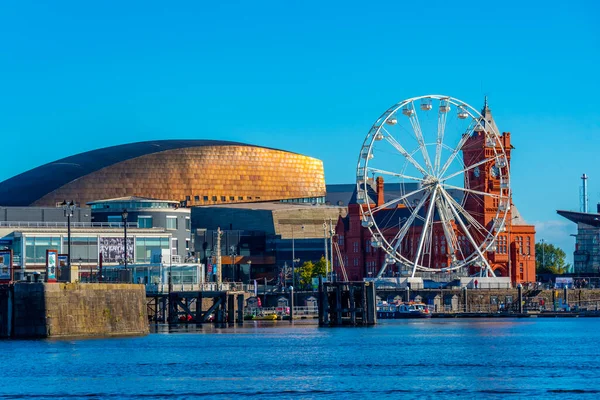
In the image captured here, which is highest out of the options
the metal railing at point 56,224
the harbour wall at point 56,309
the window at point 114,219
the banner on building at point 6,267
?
the window at point 114,219

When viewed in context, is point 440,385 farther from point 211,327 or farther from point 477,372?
point 211,327

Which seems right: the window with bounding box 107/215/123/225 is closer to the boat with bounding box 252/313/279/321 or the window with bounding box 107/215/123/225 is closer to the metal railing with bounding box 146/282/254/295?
the boat with bounding box 252/313/279/321

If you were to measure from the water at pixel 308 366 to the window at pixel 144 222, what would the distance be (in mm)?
64210

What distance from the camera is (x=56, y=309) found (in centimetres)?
9344

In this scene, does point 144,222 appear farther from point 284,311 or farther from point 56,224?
point 284,311

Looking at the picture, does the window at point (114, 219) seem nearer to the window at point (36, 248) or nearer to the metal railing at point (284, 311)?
the window at point (36, 248)

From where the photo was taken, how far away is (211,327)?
136 meters

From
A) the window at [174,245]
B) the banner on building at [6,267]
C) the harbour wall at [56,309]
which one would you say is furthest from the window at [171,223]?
the harbour wall at [56,309]

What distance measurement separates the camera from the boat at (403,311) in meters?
170

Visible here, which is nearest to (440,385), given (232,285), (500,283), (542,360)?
(542,360)

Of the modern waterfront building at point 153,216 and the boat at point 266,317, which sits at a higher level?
the modern waterfront building at point 153,216

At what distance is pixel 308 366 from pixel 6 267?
2377cm

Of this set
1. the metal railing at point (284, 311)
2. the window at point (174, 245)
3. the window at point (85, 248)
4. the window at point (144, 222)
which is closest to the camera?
the window at point (85, 248)

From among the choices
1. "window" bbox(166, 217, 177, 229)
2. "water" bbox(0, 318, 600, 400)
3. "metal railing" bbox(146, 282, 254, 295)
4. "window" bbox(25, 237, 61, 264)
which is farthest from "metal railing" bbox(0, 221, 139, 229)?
"water" bbox(0, 318, 600, 400)
